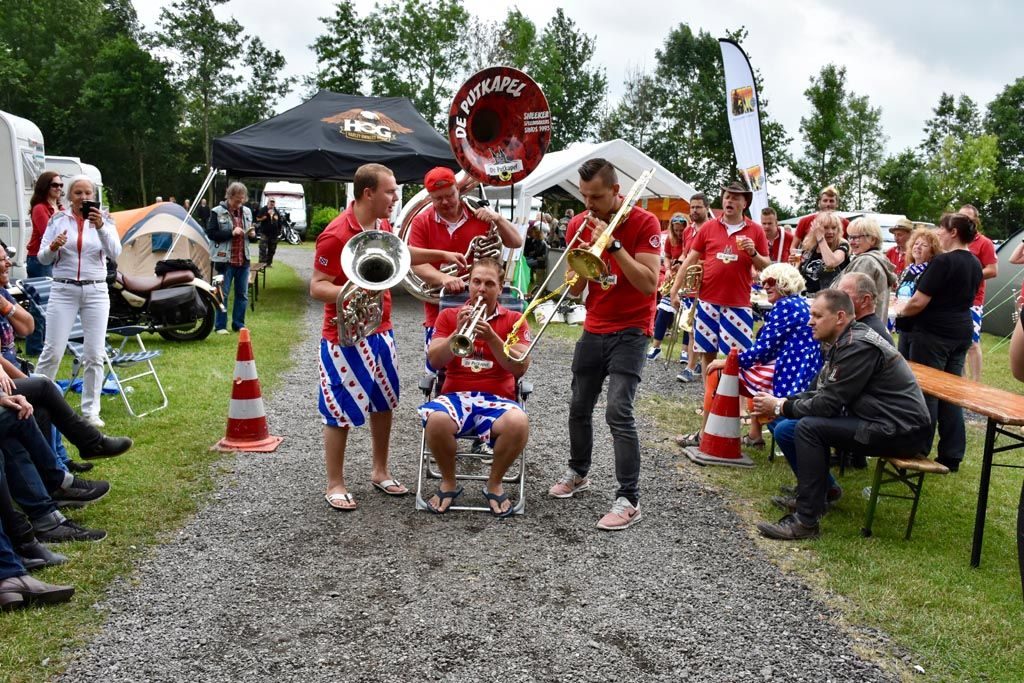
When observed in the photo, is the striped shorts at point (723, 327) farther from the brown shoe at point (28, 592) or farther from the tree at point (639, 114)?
the tree at point (639, 114)

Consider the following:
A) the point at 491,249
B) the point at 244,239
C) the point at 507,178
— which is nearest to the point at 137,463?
the point at 491,249

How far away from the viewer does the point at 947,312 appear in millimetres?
5559

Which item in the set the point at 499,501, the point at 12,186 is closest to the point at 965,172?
the point at 12,186

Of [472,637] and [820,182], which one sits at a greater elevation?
[820,182]

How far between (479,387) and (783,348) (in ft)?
7.29

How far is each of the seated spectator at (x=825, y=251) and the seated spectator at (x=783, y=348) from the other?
2.13 metres

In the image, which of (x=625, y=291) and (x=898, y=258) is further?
(x=898, y=258)

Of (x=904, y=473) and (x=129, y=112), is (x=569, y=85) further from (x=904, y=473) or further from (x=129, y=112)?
(x=904, y=473)

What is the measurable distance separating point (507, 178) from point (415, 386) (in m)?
3.46

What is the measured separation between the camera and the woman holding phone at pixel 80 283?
5531 millimetres

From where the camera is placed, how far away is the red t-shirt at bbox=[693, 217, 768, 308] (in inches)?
260

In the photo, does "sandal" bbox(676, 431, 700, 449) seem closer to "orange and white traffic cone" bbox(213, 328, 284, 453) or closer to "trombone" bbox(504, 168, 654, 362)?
"trombone" bbox(504, 168, 654, 362)

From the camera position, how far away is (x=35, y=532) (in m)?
3.82

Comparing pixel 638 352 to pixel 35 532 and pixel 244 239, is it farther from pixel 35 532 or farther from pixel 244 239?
pixel 244 239
